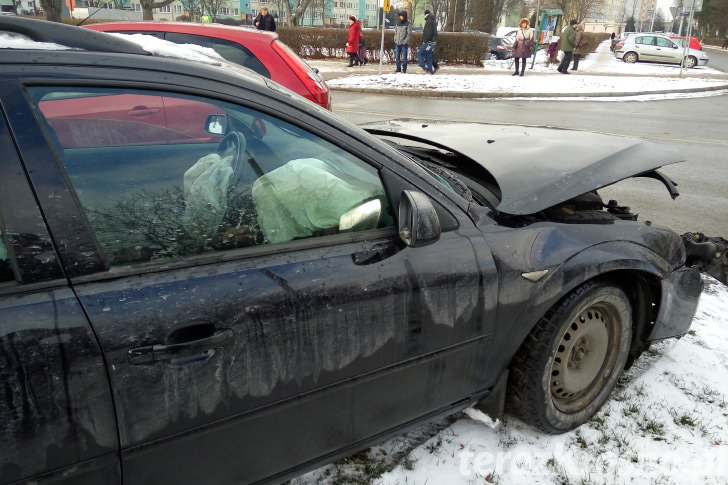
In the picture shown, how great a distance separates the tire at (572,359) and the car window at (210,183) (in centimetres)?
89

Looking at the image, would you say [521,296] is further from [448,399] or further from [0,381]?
[0,381]

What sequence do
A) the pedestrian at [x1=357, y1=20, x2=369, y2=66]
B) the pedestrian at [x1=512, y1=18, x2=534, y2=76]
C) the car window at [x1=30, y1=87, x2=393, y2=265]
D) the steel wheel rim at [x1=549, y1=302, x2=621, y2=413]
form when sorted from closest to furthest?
the car window at [x1=30, y1=87, x2=393, y2=265] → the steel wheel rim at [x1=549, y1=302, x2=621, y2=413] → the pedestrian at [x1=512, y1=18, x2=534, y2=76] → the pedestrian at [x1=357, y1=20, x2=369, y2=66]

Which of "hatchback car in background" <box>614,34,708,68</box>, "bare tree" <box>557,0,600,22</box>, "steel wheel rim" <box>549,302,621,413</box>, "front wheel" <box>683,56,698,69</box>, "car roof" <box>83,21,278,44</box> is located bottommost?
"steel wheel rim" <box>549,302,621,413</box>

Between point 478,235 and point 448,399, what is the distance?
0.66m

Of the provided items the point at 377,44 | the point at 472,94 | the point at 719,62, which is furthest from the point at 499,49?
the point at 472,94

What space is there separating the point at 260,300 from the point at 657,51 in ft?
111

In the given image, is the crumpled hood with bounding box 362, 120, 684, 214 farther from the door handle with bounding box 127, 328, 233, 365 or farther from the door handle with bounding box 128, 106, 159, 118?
the door handle with bounding box 128, 106, 159, 118

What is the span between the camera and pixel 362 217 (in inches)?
78.3

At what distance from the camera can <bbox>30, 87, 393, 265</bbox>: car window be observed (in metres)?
1.60

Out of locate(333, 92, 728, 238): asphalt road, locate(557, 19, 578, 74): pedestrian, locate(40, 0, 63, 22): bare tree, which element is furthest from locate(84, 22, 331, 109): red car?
locate(557, 19, 578, 74): pedestrian

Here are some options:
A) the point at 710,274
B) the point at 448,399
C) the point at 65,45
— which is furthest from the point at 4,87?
the point at 710,274

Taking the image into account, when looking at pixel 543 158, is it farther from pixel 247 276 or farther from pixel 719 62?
pixel 719 62

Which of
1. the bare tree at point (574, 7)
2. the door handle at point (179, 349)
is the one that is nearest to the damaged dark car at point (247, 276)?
the door handle at point (179, 349)

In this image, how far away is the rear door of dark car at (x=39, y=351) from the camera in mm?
1359
